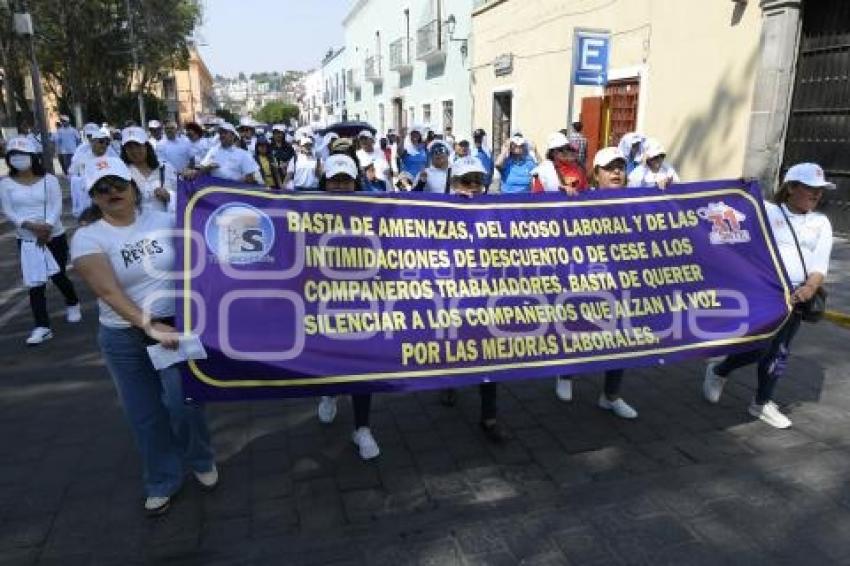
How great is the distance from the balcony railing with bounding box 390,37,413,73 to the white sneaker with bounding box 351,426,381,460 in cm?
2817

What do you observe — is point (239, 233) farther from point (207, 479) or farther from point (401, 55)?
point (401, 55)

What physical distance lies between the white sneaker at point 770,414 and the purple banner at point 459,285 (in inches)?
23.1

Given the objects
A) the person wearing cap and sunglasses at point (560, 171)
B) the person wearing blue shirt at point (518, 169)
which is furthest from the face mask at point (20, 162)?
the person wearing blue shirt at point (518, 169)

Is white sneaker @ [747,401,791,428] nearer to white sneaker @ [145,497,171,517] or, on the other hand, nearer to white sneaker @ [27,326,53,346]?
white sneaker @ [145,497,171,517]

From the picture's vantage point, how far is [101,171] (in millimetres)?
2750

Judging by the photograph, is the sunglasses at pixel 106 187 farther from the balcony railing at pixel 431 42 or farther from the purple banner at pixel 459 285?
the balcony railing at pixel 431 42

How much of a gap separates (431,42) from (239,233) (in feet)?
78.8

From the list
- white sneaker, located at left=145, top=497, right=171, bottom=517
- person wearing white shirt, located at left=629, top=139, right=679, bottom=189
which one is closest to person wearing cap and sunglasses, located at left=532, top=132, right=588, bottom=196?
person wearing white shirt, located at left=629, top=139, right=679, bottom=189

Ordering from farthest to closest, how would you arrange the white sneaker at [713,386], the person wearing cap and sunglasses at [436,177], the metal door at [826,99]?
the metal door at [826,99], the person wearing cap and sunglasses at [436,177], the white sneaker at [713,386]

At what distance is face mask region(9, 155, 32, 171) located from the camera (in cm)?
540

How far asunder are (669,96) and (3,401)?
11175 mm

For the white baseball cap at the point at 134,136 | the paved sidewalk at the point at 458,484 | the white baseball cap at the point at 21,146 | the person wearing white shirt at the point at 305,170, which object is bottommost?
the paved sidewalk at the point at 458,484

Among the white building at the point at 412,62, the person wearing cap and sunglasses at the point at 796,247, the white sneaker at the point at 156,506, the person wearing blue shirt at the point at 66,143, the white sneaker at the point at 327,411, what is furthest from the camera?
the white building at the point at 412,62

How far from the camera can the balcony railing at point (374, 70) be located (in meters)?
37.5
